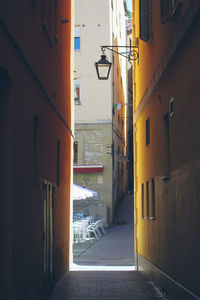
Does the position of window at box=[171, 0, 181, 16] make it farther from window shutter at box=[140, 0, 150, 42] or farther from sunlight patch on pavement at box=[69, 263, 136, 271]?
sunlight patch on pavement at box=[69, 263, 136, 271]

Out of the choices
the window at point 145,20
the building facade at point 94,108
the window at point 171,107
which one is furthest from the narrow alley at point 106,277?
the window at point 145,20

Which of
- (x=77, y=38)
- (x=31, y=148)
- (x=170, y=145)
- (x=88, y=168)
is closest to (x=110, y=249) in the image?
(x=88, y=168)

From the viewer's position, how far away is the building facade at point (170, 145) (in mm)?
7145

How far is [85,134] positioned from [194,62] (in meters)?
22.0

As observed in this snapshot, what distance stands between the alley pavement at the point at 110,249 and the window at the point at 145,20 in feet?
25.0

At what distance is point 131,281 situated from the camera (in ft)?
40.5

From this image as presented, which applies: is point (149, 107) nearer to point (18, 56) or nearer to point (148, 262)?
point (148, 262)

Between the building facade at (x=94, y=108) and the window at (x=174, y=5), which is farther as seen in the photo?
the building facade at (x=94, y=108)

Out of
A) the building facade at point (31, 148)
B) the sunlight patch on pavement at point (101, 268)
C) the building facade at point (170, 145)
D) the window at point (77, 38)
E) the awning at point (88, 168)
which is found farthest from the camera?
the window at point (77, 38)

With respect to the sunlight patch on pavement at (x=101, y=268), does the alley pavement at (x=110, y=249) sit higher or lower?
higher

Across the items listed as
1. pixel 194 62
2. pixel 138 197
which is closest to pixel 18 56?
pixel 194 62

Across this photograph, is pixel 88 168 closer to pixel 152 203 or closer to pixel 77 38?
pixel 77 38

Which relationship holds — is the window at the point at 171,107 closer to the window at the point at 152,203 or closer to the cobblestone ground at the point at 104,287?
the window at the point at 152,203

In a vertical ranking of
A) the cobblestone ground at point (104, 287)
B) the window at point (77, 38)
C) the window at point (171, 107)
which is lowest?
the cobblestone ground at point (104, 287)
